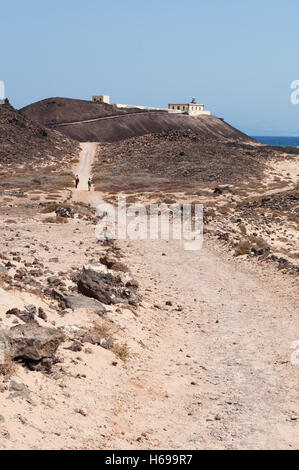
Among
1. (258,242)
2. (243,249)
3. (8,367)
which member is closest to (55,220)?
(243,249)

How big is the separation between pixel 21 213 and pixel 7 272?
17180mm

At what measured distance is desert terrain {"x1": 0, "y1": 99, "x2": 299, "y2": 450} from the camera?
25.4 ft

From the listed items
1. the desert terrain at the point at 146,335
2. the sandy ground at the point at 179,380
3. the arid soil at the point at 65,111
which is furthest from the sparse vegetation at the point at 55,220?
the arid soil at the point at 65,111

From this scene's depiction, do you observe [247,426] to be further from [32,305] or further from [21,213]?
[21,213]

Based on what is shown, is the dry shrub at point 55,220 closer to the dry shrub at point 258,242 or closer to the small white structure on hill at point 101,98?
the dry shrub at point 258,242

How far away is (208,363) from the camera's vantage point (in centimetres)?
1109

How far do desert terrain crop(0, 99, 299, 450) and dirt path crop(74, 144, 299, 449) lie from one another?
0.03 meters

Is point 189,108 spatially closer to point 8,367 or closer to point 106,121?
point 106,121

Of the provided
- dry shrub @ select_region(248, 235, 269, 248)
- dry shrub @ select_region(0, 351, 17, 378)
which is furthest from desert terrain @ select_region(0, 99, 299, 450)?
dry shrub @ select_region(248, 235, 269, 248)

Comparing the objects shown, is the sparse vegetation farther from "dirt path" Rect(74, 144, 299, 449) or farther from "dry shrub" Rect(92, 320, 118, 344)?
"dry shrub" Rect(92, 320, 118, 344)

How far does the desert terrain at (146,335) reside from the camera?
7.73m

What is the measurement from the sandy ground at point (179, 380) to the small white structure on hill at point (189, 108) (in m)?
110

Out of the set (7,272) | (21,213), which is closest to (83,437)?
(7,272)

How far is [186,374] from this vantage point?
34.0ft
